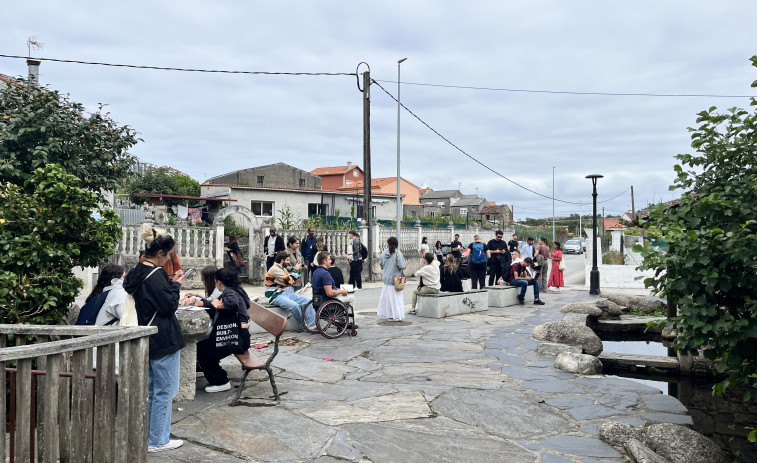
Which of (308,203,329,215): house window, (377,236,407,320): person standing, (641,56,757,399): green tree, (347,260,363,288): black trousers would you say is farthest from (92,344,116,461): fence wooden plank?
(308,203,329,215): house window

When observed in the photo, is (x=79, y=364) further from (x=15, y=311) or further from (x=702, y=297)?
(x=702, y=297)

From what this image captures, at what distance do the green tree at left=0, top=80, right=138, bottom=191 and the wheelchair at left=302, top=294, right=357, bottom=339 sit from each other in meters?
4.05

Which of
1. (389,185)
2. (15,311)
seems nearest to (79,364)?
(15,311)

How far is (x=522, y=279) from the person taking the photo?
50.6 ft

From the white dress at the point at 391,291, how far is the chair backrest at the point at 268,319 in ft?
15.8

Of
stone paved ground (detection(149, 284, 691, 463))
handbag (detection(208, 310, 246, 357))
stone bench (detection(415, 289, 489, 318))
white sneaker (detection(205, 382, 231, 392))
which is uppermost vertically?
handbag (detection(208, 310, 246, 357))

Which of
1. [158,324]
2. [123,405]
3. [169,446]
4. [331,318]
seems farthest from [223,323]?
[331,318]

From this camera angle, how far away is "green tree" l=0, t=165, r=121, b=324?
527cm

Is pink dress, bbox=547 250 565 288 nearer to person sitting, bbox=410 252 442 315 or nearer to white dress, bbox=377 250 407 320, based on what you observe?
person sitting, bbox=410 252 442 315

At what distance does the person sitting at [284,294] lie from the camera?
9891 millimetres

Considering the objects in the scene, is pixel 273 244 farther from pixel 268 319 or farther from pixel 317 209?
pixel 317 209

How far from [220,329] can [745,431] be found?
265 inches

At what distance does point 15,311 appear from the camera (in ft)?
17.0

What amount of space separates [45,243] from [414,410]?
13.0 feet
